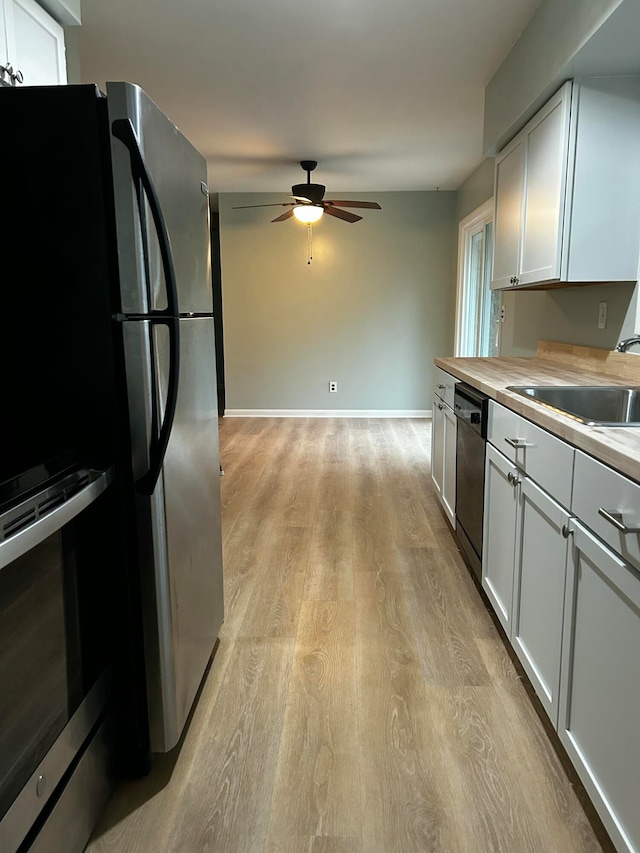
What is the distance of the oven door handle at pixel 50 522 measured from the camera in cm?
97

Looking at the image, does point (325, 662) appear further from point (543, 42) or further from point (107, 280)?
point (543, 42)

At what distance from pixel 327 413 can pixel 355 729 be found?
542 cm

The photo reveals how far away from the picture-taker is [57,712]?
1232 millimetres

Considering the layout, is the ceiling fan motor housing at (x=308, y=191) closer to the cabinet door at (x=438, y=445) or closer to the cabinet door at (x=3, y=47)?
the cabinet door at (x=438, y=445)

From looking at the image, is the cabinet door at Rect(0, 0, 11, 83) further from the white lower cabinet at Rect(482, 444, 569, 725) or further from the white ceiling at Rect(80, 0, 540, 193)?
the white lower cabinet at Rect(482, 444, 569, 725)

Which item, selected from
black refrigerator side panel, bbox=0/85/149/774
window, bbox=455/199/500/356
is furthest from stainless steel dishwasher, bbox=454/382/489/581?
window, bbox=455/199/500/356

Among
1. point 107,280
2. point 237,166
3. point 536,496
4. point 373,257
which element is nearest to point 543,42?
point 536,496

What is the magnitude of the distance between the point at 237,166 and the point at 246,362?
→ 2.20 meters

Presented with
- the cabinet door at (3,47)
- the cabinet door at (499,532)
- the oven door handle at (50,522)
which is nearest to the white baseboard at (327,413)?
the cabinet door at (499,532)

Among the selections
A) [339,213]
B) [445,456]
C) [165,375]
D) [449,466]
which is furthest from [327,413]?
[165,375]

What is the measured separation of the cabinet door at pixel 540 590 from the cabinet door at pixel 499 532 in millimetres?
79

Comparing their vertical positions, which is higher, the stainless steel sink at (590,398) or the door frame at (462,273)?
the door frame at (462,273)

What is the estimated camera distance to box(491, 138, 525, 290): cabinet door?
3.05m

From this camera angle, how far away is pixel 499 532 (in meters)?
2.15
